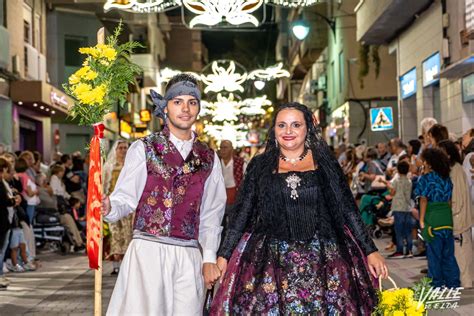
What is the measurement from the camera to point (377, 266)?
21.2ft

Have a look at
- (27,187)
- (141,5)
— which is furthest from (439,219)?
(141,5)

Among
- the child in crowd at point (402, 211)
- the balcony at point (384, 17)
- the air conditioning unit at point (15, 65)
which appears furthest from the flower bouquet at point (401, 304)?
the air conditioning unit at point (15, 65)

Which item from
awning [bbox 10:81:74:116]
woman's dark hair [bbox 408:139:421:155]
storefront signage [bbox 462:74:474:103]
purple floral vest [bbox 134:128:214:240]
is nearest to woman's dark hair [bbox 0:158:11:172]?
woman's dark hair [bbox 408:139:421:155]

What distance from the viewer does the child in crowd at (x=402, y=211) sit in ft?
54.0

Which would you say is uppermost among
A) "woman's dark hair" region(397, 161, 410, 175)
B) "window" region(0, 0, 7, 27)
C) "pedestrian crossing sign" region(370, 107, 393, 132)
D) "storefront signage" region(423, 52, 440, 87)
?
"window" region(0, 0, 7, 27)

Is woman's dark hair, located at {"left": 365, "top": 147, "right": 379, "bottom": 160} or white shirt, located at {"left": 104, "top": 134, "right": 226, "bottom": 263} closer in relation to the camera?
white shirt, located at {"left": 104, "top": 134, "right": 226, "bottom": 263}

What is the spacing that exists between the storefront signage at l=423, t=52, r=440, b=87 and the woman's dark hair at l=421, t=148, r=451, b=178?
10.1 metres

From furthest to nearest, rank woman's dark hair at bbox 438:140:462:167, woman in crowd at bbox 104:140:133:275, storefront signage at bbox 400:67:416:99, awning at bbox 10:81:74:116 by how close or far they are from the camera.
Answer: awning at bbox 10:81:74:116
storefront signage at bbox 400:67:416:99
woman in crowd at bbox 104:140:133:275
woman's dark hair at bbox 438:140:462:167

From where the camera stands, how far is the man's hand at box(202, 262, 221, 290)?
626 centimetres

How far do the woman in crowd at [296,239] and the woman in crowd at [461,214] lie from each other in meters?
5.65

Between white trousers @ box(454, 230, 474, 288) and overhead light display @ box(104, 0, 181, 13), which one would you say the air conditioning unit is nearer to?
overhead light display @ box(104, 0, 181, 13)

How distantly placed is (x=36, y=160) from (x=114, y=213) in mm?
14123

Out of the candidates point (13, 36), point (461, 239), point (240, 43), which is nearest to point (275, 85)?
point (240, 43)

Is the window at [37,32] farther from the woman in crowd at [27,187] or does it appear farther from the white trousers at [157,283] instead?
the white trousers at [157,283]
